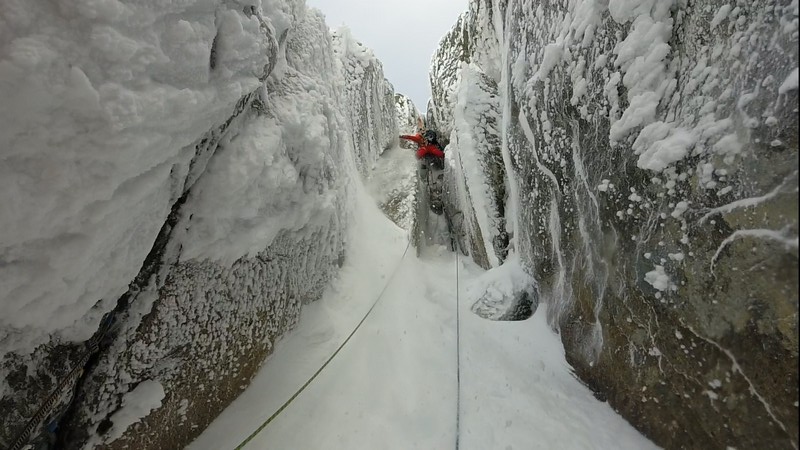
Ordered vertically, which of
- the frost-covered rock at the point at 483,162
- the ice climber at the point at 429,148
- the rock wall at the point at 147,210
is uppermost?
the ice climber at the point at 429,148

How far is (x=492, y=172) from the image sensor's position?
4305mm

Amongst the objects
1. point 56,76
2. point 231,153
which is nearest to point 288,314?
point 231,153

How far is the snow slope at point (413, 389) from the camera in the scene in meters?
1.90

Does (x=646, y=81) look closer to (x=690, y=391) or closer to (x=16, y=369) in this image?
(x=690, y=391)

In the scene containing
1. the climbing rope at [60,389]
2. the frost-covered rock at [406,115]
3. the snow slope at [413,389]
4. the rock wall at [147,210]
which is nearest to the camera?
the rock wall at [147,210]

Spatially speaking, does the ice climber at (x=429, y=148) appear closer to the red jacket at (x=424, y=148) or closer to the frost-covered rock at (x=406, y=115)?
the red jacket at (x=424, y=148)

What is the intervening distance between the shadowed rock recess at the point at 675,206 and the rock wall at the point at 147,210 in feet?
4.58

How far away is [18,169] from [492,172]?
3728 mm

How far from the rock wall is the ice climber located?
202 inches

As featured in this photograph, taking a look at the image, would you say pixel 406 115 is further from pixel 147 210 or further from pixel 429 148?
pixel 147 210

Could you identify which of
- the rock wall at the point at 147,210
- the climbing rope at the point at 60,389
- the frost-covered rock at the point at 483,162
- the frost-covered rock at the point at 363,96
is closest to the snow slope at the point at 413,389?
the rock wall at the point at 147,210

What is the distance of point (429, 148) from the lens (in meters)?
7.61

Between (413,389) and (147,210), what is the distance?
155cm

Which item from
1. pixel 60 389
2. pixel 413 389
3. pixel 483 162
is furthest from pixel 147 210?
pixel 483 162
